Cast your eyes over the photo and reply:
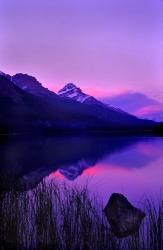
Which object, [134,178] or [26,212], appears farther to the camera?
[134,178]

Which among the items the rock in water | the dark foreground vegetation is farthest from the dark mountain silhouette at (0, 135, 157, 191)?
the rock in water

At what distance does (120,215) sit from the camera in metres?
10.1

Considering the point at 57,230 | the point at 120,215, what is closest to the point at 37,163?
the point at 120,215

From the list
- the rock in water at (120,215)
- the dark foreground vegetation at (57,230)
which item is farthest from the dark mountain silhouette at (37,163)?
the rock in water at (120,215)

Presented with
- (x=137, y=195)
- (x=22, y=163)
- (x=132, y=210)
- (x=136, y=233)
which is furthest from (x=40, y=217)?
(x=22, y=163)

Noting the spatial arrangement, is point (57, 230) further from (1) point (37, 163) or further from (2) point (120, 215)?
(1) point (37, 163)

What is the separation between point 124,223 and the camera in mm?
9695

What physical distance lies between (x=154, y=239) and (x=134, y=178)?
2401 centimetres

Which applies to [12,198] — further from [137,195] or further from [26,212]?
[137,195]

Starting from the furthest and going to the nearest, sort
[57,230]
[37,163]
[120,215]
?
1. [37,163]
2. [120,215]
3. [57,230]

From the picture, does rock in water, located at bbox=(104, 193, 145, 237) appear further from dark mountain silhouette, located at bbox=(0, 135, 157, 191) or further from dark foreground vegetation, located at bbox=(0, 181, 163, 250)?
dark mountain silhouette, located at bbox=(0, 135, 157, 191)

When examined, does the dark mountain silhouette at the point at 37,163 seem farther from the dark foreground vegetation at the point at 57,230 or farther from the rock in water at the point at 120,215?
the rock in water at the point at 120,215

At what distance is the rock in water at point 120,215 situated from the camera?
971 cm

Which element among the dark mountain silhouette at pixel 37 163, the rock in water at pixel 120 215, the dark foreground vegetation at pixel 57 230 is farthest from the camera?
the dark mountain silhouette at pixel 37 163
